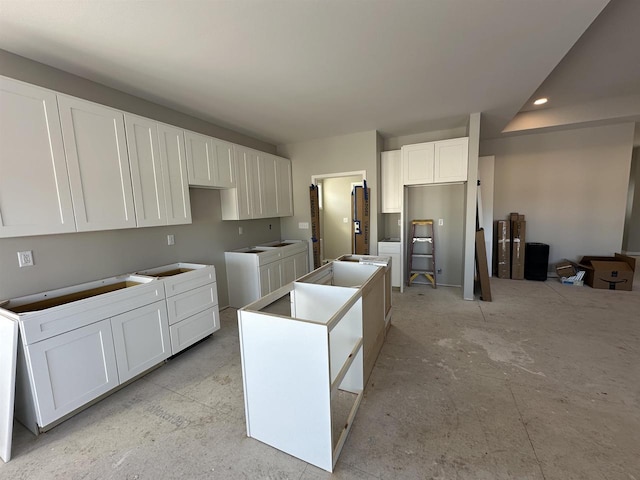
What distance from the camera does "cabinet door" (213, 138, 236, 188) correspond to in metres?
3.37

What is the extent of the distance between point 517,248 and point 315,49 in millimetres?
5036

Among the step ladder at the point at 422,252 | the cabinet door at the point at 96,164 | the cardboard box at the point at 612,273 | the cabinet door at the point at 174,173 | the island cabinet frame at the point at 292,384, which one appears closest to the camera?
the island cabinet frame at the point at 292,384

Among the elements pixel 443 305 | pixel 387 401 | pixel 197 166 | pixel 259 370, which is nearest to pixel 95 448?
pixel 259 370

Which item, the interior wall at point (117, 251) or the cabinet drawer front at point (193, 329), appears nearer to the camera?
the interior wall at point (117, 251)

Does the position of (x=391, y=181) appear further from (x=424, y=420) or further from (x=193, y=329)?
(x=193, y=329)

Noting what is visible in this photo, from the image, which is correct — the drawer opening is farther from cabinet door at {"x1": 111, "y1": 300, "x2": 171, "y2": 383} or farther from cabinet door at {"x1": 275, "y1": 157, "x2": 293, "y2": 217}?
cabinet door at {"x1": 275, "y1": 157, "x2": 293, "y2": 217}

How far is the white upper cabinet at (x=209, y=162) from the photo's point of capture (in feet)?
9.96

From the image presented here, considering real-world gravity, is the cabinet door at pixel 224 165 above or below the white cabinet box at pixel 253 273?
above

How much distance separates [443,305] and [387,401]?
2278mm

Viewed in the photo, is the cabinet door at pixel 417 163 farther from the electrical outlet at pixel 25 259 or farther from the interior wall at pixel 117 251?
the electrical outlet at pixel 25 259

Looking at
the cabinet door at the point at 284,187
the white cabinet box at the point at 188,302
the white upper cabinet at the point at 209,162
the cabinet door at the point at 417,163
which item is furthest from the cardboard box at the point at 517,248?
the white cabinet box at the point at 188,302

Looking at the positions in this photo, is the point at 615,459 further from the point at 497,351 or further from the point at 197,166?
the point at 197,166

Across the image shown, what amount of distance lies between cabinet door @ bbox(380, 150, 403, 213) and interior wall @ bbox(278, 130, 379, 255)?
27 cm

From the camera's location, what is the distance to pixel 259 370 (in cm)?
159
